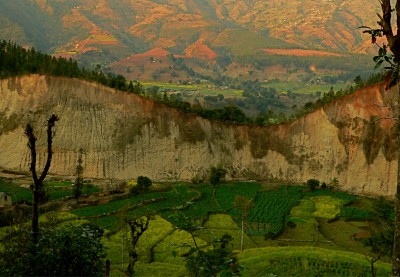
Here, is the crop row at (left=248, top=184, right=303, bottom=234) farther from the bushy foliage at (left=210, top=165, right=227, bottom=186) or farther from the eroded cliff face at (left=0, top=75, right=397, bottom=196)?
the eroded cliff face at (left=0, top=75, right=397, bottom=196)

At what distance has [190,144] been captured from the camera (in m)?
56.6

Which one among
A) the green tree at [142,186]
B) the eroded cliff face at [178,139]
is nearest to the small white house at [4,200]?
the green tree at [142,186]

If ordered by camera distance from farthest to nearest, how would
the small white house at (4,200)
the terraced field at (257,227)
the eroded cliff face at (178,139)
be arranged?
the eroded cliff face at (178,139), the small white house at (4,200), the terraced field at (257,227)

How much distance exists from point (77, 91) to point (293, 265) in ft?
127

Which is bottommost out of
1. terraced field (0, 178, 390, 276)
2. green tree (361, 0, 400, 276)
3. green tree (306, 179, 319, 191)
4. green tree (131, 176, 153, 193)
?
terraced field (0, 178, 390, 276)

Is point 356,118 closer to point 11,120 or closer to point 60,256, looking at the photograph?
point 11,120

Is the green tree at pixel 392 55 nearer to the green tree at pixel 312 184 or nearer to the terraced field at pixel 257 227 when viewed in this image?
the terraced field at pixel 257 227

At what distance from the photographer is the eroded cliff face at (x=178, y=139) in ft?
170

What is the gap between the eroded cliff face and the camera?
170ft

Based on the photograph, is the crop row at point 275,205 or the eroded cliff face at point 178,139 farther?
the eroded cliff face at point 178,139

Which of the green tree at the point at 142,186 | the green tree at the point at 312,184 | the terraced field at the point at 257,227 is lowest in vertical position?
the terraced field at the point at 257,227

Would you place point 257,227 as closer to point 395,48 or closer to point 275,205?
point 275,205

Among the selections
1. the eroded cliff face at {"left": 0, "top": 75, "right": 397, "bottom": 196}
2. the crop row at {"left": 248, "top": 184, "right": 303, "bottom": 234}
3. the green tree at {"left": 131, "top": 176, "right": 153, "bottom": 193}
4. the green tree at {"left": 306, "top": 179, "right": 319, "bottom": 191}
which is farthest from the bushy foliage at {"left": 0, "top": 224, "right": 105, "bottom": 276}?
the eroded cliff face at {"left": 0, "top": 75, "right": 397, "bottom": 196}

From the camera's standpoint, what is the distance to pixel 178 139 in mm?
56281
